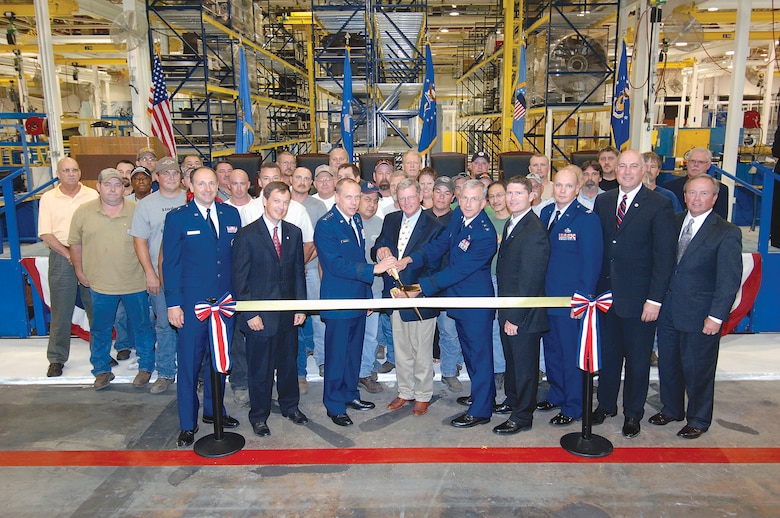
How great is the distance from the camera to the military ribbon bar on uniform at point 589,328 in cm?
423

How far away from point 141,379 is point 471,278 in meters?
3.25

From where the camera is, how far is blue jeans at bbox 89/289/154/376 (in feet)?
17.8

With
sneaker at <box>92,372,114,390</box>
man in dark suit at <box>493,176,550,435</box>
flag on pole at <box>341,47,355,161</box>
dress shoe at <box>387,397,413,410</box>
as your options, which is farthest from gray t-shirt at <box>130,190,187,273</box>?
flag on pole at <box>341,47,355,161</box>

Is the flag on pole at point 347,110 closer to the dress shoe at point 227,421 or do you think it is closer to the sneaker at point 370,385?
the sneaker at point 370,385

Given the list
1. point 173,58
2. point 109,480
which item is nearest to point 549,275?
point 109,480

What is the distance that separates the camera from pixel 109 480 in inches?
157

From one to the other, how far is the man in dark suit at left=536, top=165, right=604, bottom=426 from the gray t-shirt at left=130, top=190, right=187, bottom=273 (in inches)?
124

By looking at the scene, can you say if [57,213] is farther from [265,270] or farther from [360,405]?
[360,405]

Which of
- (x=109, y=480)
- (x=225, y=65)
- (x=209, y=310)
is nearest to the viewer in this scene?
(x=109, y=480)

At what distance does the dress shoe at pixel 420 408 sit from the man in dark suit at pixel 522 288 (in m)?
0.63

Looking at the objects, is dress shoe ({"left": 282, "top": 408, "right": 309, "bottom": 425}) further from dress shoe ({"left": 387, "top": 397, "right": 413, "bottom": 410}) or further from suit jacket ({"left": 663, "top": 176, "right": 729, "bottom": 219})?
suit jacket ({"left": 663, "top": 176, "right": 729, "bottom": 219})

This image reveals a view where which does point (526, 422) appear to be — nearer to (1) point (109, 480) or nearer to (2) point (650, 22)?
(1) point (109, 480)

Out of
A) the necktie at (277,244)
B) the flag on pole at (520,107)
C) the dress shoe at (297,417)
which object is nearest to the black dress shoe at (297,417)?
the dress shoe at (297,417)

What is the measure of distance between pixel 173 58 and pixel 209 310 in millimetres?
8204
